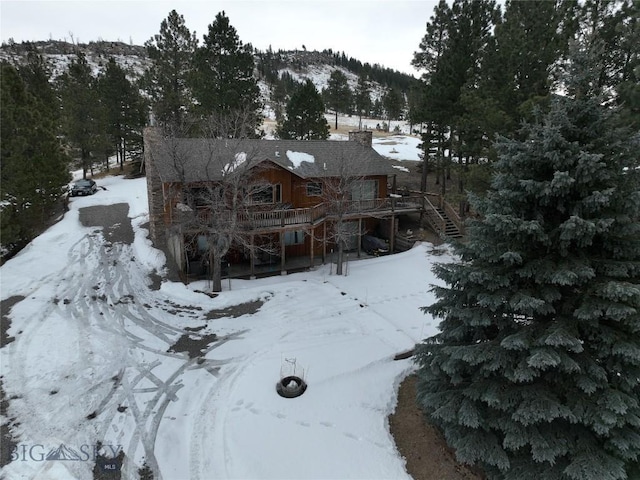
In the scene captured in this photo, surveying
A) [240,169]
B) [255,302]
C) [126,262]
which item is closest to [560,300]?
[255,302]

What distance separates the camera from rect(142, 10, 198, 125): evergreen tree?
30641 millimetres

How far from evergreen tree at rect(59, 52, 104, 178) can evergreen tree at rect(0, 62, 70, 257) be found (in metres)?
11.2

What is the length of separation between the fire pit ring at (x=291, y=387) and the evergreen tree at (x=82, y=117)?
1348 inches

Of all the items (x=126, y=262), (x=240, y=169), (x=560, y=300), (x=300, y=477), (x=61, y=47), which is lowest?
(x=300, y=477)

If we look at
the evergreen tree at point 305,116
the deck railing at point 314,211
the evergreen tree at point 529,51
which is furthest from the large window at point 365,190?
the evergreen tree at point 305,116

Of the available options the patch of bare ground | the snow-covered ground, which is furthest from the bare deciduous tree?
the patch of bare ground

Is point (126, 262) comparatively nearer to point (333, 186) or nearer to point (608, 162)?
point (333, 186)

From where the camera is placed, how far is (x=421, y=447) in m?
9.05

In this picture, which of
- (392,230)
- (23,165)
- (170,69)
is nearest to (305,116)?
(170,69)

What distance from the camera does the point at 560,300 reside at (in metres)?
7.78

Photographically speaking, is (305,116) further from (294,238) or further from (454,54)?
(294,238)

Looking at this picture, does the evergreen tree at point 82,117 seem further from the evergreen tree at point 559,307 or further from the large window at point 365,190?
the evergreen tree at point 559,307

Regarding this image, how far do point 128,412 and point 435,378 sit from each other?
792 cm

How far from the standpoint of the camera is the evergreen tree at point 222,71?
2933 cm
